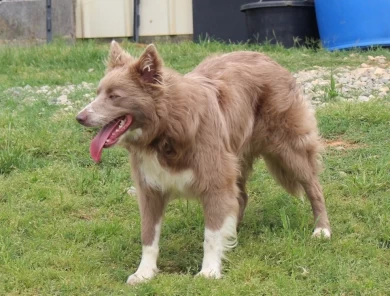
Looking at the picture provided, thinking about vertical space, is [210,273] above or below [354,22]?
below

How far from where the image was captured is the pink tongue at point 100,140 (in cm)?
420

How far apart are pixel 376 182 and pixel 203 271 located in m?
1.97

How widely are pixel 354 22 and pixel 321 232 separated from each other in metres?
6.30

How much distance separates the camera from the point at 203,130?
452 cm

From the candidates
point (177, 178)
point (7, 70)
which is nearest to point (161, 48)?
point (7, 70)

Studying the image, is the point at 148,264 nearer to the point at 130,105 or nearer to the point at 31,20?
the point at 130,105

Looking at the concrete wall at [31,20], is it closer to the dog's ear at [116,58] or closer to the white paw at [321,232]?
the dog's ear at [116,58]

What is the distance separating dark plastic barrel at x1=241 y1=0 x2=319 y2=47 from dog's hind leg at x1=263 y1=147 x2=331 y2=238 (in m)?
5.95

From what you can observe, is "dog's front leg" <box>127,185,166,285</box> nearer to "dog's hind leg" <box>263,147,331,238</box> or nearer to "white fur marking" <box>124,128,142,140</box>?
"white fur marking" <box>124,128,142,140</box>

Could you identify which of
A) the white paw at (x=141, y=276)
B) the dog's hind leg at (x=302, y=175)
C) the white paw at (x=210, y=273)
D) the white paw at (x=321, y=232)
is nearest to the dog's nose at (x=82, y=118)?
the white paw at (x=141, y=276)

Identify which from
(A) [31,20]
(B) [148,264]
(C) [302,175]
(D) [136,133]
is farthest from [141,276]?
(A) [31,20]

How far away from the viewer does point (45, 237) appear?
5152 mm

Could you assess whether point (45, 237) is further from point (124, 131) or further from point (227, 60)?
point (227, 60)

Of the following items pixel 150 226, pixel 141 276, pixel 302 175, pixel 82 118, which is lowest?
pixel 141 276
